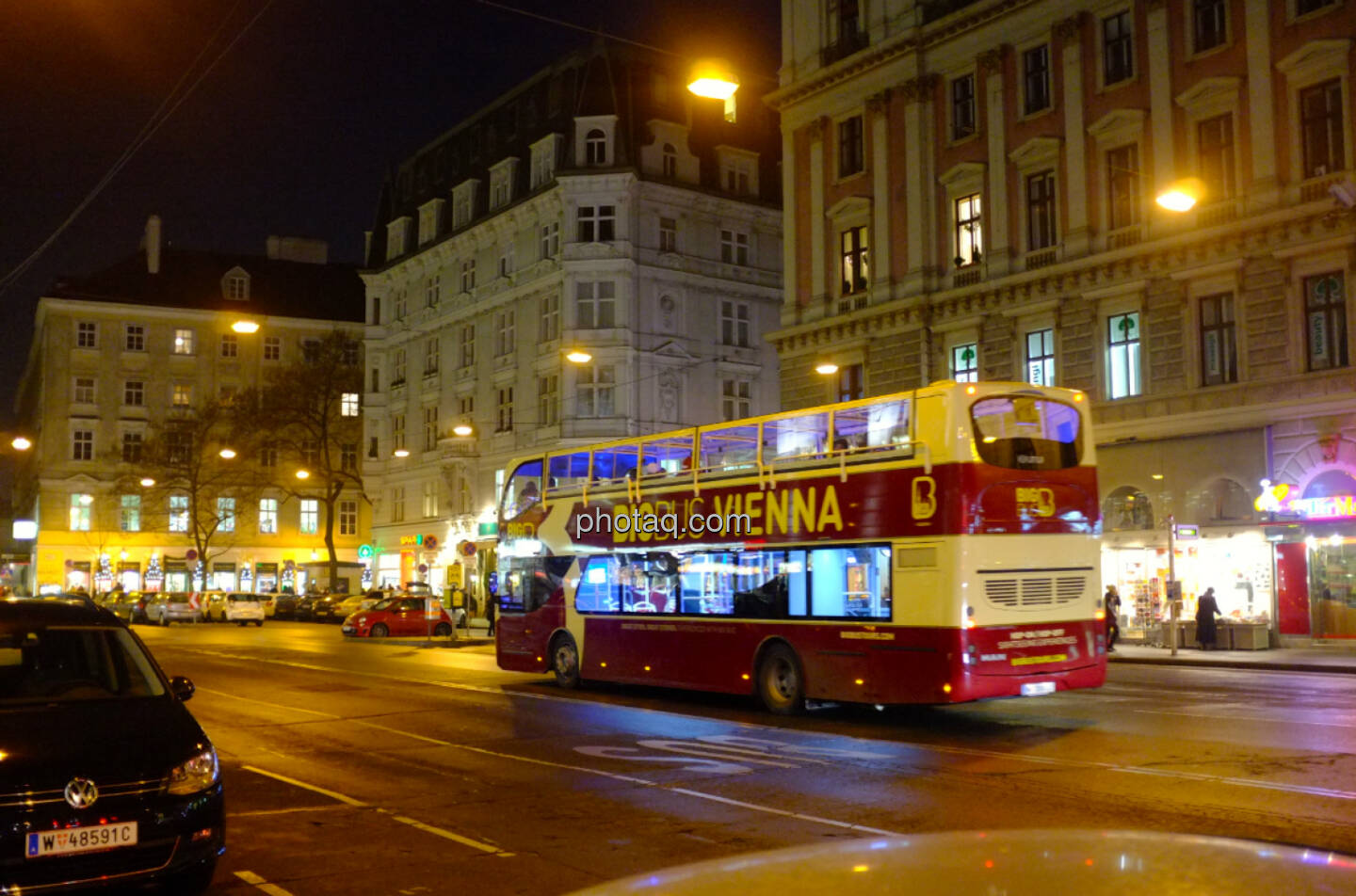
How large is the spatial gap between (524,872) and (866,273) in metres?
35.0

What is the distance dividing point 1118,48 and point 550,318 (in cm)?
2702

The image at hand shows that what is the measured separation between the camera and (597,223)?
53750 millimetres

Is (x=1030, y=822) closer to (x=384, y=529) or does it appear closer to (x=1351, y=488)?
(x=1351, y=488)

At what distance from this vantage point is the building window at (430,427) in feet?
213

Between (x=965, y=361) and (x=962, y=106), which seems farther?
(x=962, y=106)

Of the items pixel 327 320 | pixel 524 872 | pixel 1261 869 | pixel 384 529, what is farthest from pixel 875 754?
pixel 327 320

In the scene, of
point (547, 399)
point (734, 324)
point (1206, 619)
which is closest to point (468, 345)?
point (547, 399)

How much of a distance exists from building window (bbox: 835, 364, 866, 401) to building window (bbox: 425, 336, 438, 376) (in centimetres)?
2848

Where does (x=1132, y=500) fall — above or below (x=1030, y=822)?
above

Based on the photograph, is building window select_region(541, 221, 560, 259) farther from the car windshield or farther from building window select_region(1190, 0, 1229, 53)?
the car windshield

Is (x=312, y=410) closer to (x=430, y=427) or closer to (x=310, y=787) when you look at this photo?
(x=430, y=427)

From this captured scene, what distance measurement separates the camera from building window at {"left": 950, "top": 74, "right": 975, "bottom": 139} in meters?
38.7

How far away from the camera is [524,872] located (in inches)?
321

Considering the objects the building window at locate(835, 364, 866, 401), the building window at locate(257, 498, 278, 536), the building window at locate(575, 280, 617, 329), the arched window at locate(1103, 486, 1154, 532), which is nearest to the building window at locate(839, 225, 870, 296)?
the building window at locate(835, 364, 866, 401)
